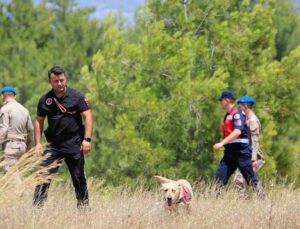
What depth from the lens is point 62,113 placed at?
5.93 meters

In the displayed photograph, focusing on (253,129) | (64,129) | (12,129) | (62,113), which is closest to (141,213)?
(64,129)

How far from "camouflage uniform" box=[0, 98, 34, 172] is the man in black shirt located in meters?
1.58

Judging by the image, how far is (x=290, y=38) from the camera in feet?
63.7

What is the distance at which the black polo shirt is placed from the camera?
5938 millimetres

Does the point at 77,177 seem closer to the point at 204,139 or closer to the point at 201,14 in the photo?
the point at 204,139

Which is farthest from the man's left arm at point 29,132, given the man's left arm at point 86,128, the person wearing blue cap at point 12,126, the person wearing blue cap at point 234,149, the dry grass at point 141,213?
the person wearing blue cap at point 234,149

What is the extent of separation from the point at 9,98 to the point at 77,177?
2026 mm

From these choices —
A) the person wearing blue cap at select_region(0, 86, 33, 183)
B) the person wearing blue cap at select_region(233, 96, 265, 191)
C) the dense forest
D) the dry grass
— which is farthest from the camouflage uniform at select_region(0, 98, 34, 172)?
the dense forest

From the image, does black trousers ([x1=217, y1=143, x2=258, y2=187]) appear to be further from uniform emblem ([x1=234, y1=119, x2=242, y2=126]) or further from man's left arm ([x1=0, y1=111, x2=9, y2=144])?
man's left arm ([x1=0, y1=111, x2=9, y2=144])

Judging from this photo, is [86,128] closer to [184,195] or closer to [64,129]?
[64,129]

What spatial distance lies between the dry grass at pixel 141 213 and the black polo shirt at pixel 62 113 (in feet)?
1.19

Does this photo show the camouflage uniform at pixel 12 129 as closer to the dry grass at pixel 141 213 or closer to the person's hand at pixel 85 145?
the dry grass at pixel 141 213

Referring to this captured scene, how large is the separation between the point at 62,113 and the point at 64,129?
146mm

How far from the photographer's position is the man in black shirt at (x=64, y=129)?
233 inches
